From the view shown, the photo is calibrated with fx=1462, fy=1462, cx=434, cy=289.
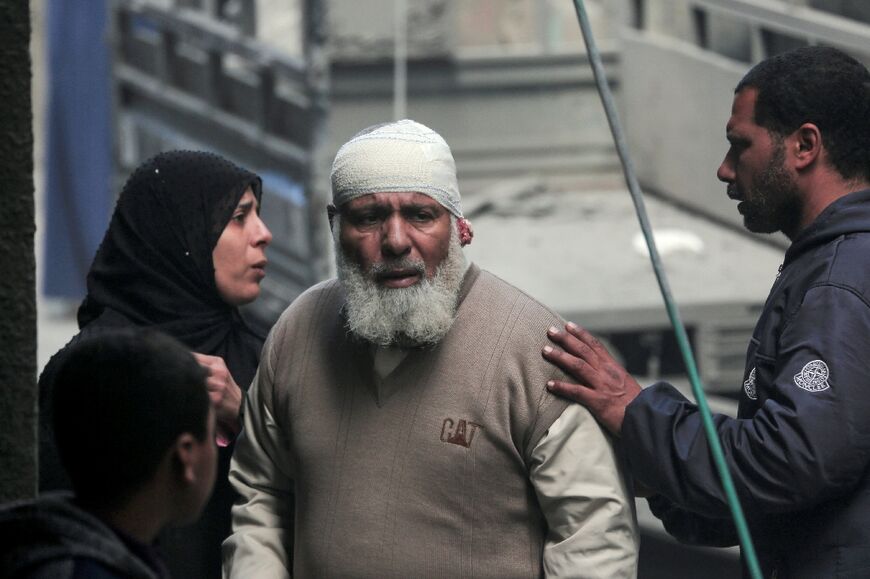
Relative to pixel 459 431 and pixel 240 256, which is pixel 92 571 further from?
pixel 240 256

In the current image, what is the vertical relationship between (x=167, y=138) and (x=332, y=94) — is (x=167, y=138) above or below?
below

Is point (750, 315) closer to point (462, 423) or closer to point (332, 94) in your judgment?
point (332, 94)

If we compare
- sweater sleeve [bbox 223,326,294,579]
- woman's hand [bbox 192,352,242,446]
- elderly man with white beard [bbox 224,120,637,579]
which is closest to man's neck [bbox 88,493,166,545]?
elderly man with white beard [bbox 224,120,637,579]

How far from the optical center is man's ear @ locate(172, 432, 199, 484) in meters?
1.88

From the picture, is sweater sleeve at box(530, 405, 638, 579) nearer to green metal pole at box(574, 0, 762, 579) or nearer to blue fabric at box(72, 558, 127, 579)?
green metal pole at box(574, 0, 762, 579)

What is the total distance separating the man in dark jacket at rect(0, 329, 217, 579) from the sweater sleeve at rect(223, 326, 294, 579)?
873mm

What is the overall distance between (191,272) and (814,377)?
4.45 feet

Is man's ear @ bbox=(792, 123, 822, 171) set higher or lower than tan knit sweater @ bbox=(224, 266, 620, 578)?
higher

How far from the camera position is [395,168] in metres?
2.64

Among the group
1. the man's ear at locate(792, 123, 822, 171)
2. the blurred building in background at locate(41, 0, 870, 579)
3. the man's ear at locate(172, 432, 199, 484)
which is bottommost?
the blurred building in background at locate(41, 0, 870, 579)

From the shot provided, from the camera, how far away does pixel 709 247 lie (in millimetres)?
7047

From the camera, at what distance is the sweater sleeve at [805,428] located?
236 cm

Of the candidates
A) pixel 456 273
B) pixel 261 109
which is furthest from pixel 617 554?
pixel 261 109

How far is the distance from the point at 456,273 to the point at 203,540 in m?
0.84
